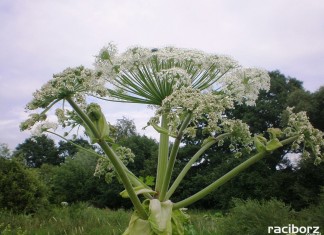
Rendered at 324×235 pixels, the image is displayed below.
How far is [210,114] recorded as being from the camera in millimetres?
2156

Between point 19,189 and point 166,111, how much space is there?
14669 mm

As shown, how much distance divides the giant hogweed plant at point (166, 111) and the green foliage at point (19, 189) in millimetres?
13681

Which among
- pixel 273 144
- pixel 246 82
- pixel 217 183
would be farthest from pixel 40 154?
pixel 273 144

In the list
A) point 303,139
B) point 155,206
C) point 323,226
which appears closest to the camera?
point 155,206

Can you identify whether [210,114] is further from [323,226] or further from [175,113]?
→ [323,226]

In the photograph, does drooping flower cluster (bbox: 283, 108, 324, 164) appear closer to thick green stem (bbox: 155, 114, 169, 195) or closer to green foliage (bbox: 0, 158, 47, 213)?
thick green stem (bbox: 155, 114, 169, 195)

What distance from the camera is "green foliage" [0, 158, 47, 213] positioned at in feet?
50.2

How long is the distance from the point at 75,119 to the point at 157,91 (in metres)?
0.59

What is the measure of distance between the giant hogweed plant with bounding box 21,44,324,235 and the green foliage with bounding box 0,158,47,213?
13681 millimetres

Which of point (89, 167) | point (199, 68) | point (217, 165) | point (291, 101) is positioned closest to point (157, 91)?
point (199, 68)

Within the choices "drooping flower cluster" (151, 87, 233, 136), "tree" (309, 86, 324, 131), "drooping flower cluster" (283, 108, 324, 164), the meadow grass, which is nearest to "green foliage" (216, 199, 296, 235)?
the meadow grass

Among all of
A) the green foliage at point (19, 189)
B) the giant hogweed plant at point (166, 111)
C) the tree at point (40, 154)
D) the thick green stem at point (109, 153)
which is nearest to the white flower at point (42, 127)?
the giant hogweed plant at point (166, 111)

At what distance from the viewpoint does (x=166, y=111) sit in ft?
7.09

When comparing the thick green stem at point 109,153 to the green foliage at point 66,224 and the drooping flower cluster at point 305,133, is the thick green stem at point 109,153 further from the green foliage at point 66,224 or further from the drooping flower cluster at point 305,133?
the green foliage at point 66,224
